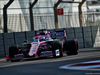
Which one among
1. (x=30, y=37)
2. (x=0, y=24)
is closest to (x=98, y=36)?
(x=30, y=37)

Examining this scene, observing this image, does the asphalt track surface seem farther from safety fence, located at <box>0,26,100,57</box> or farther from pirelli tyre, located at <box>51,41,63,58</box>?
safety fence, located at <box>0,26,100,57</box>

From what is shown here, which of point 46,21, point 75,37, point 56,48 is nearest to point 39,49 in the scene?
point 56,48

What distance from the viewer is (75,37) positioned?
20016 mm

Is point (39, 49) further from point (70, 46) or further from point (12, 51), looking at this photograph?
point (70, 46)

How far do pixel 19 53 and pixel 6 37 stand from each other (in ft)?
12.1

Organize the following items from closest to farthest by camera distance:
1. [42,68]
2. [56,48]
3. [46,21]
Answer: [42,68] < [56,48] < [46,21]

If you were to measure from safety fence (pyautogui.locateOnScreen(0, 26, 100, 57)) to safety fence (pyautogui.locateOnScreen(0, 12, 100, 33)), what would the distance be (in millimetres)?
598

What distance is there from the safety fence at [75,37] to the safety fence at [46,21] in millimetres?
598

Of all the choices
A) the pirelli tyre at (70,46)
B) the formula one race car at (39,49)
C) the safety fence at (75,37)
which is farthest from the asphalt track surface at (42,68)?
the safety fence at (75,37)

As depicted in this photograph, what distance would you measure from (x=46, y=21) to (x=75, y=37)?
83.1 inches

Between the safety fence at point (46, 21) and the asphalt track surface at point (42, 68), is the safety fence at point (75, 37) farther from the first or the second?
the asphalt track surface at point (42, 68)

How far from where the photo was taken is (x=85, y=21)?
20938mm

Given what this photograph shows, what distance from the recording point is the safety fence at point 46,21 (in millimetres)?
18156

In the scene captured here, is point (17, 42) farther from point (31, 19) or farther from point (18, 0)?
point (18, 0)
